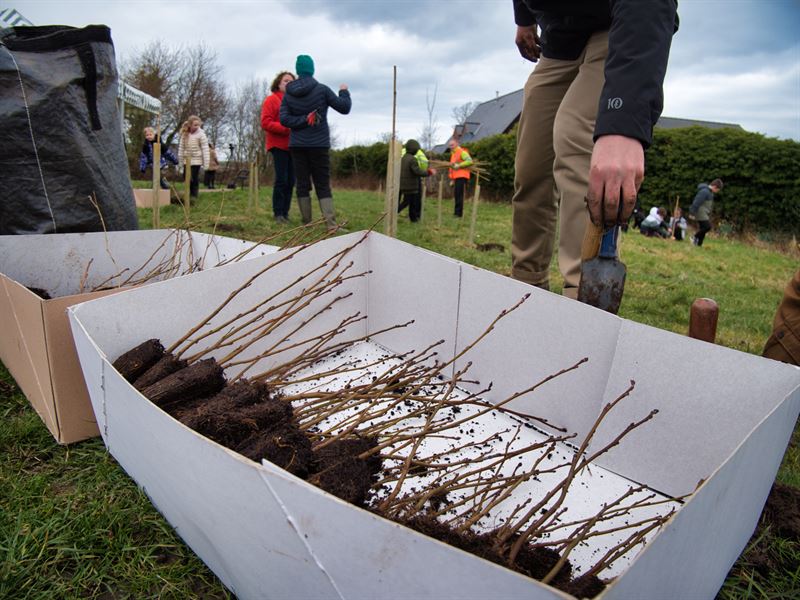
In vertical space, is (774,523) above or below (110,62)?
below

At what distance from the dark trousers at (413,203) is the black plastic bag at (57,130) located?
607 centimetres

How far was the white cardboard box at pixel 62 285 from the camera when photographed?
1404 millimetres

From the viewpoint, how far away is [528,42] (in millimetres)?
2527

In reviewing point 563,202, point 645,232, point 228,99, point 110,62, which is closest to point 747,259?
point 645,232

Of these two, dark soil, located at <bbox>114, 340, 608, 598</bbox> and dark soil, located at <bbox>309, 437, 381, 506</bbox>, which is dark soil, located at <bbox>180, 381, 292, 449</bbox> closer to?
dark soil, located at <bbox>114, 340, 608, 598</bbox>

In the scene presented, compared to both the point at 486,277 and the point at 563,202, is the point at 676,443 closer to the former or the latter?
the point at 486,277

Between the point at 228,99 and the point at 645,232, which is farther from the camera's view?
the point at 228,99

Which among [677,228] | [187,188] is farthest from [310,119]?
[677,228]

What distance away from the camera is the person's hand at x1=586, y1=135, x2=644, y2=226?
4.39 feet

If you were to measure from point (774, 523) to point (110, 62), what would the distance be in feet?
11.0

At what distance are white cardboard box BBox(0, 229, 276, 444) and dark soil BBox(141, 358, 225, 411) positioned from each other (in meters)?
0.33

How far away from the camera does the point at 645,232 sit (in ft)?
39.9

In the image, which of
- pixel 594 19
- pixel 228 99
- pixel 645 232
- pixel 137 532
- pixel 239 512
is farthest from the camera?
pixel 228 99

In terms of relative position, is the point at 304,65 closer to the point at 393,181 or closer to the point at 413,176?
the point at 393,181
